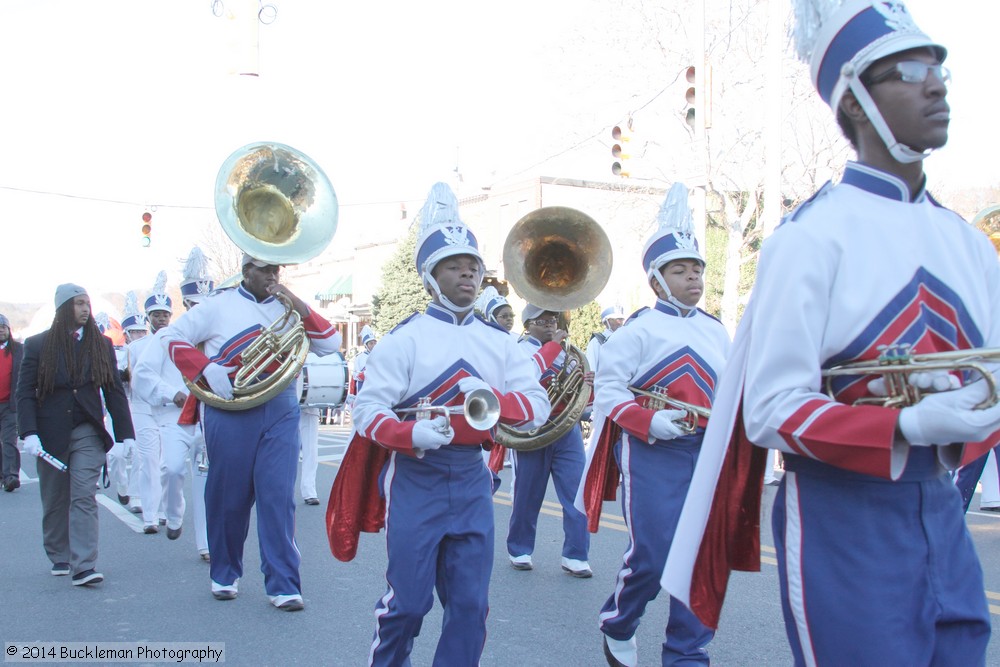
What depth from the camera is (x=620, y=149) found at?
627 inches

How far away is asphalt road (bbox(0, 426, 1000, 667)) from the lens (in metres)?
5.72

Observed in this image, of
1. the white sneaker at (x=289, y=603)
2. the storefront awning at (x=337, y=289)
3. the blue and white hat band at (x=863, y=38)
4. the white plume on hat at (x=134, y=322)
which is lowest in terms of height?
the white sneaker at (x=289, y=603)

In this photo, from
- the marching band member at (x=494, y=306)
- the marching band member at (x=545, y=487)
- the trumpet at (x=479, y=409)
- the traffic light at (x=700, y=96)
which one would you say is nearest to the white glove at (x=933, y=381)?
the trumpet at (x=479, y=409)

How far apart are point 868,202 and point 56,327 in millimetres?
6358

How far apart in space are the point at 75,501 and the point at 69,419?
582 millimetres

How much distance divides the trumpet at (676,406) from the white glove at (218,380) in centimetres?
265

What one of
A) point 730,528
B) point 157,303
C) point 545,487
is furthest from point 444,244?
point 157,303

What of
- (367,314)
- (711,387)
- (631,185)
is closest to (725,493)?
(711,387)

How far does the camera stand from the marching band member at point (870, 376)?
244cm

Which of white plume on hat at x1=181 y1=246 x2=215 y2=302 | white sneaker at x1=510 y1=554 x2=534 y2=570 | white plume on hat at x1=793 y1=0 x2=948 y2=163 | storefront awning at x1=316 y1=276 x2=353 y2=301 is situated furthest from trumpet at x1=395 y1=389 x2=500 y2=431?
storefront awning at x1=316 y1=276 x2=353 y2=301

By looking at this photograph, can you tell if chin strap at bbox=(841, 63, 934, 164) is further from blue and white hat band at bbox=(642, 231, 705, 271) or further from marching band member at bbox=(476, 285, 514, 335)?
marching band member at bbox=(476, 285, 514, 335)

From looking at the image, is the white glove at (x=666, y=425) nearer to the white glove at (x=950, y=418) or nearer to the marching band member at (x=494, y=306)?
the white glove at (x=950, y=418)

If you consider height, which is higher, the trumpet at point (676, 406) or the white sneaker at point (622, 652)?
the trumpet at point (676, 406)

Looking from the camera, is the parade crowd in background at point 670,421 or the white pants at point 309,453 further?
the white pants at point 309,453
